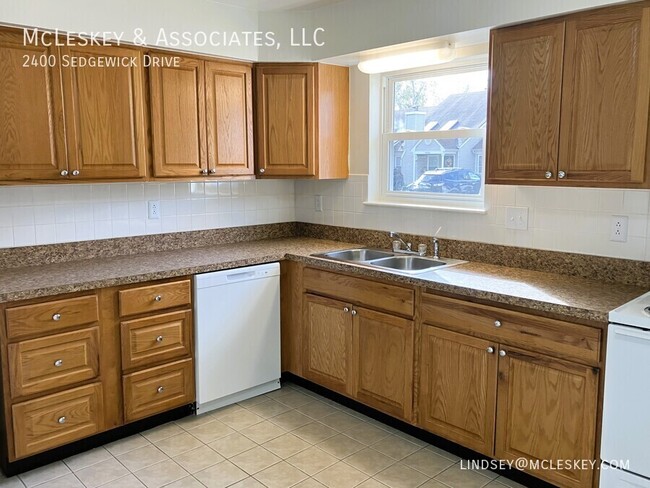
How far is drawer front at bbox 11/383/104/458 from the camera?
252 cm

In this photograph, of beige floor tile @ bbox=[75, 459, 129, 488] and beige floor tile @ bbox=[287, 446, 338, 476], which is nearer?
beige floor tile @ bbox=[75, 459, 129, 488]

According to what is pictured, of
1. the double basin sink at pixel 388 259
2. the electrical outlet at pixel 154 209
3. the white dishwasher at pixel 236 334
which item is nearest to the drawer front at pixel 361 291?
the double basin sink at pixel 388 259

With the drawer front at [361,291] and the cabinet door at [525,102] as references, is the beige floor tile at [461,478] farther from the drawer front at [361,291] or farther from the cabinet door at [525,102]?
the cabinet door at [525,102]

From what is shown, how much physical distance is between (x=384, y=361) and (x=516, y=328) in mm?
828

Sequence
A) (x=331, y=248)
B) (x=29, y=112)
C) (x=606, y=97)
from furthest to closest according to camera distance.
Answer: (x=331, y=248), (x=29, y=112), (x=606, y=97)

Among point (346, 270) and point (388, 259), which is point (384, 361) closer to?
point (346, 270)

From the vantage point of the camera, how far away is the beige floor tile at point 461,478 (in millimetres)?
2494

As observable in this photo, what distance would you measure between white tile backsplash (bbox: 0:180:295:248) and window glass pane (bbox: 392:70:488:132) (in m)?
Answer: 1.07

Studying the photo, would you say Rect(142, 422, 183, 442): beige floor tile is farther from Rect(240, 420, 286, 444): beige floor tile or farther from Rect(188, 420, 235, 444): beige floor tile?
Rect(240, 420, 286, 444): beige floor tile

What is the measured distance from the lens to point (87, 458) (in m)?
2.72

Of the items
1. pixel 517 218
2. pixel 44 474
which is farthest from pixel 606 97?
pixel 44 474

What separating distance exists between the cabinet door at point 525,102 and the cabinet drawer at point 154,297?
1.72 meters

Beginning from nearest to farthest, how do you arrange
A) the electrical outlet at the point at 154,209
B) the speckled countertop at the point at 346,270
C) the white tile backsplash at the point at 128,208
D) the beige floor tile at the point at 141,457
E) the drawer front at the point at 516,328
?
1. the drawer front at the point at 516,328
2. the speckled countertop at the point at 346,270
3. the beige floor tile at the point at 141,457
4. the white tile backsplash at the point at 128,208
5. the electrical outlet at the point at 154,209

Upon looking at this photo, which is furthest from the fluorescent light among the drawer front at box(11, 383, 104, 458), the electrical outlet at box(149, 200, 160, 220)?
the drawer front at box(11, 383, 104, 458)
